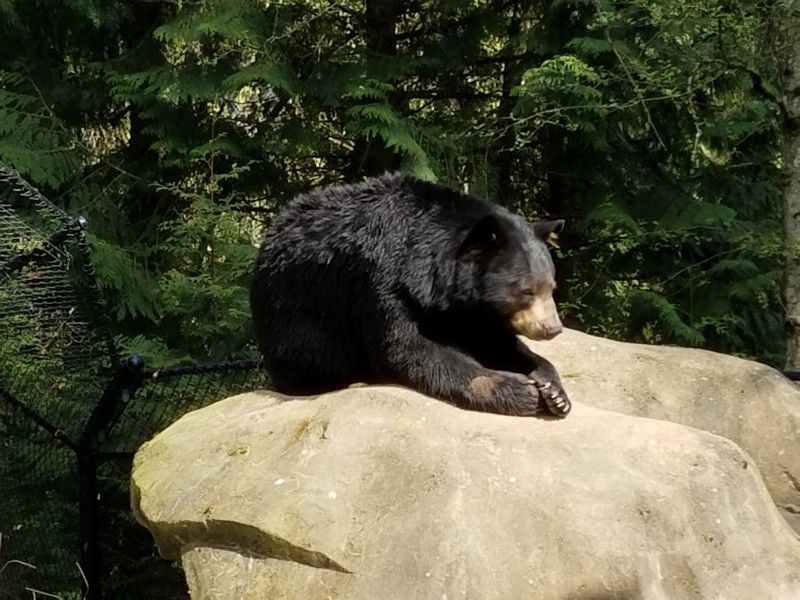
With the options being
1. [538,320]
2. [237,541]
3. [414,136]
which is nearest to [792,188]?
[414,136]

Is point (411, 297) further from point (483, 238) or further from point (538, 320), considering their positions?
point (538, 320)

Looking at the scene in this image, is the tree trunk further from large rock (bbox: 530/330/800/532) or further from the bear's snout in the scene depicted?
the bear's snout

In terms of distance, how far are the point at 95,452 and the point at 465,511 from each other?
3116 mm

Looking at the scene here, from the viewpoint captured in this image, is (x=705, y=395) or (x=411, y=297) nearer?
(x=411, y=297)

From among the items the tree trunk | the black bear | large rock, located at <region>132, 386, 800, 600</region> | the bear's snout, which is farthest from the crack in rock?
the tree trunk

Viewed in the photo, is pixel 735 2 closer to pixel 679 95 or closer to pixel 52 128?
pixel 679 95

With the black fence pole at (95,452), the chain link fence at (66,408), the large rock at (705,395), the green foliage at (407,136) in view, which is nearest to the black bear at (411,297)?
the large rock at (705,395)

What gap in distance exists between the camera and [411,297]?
12.6 ft

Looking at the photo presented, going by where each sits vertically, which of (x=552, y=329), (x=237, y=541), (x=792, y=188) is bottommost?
(x=237, y=541)

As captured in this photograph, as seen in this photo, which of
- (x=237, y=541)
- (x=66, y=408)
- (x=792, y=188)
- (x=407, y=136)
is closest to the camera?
(x=237, y=541)

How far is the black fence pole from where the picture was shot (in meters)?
4.82

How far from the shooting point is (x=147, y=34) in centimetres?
762

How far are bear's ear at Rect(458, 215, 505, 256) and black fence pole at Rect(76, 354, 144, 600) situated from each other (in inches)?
76.9

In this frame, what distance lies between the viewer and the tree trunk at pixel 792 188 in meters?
5.89
